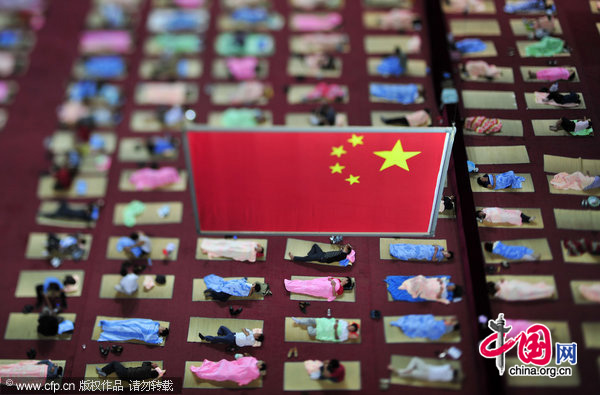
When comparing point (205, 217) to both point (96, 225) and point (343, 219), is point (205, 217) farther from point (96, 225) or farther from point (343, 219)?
point (96, 225)

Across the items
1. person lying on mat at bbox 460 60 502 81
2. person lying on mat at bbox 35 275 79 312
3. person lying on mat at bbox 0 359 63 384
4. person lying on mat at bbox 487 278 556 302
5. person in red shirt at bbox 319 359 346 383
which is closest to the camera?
person lying on mat at bbox 487 278 556 302

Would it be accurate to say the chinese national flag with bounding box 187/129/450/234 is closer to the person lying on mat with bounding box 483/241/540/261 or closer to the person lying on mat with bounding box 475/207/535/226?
the person lying on mat with bounding box 475/207/535/226

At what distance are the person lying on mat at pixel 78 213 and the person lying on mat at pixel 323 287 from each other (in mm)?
5498

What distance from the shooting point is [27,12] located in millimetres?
18000

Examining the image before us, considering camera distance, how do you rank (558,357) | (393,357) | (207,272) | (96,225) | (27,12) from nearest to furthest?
(558,357) < (393,357) < (207,272) < (96,225) < (27,12)

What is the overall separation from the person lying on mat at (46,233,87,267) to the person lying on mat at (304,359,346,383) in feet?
20.4

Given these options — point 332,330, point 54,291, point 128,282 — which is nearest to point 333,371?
point 332,330

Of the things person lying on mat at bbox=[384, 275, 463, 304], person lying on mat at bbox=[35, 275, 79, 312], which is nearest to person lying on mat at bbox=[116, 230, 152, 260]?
person lying on mat at bbox=[35, 275, 79, 312]

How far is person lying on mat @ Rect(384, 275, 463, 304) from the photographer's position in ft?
38.1

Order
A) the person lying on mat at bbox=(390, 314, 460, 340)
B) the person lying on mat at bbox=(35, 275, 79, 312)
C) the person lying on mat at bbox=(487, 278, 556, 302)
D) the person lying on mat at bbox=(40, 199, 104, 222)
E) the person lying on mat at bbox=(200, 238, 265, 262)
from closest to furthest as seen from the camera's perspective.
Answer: the person lying on mat at bbox=(487, 278, 556, 302)
the person lying on mat at bbox=(390, 314, 460, 340)
the person lying on mat at bbox=(200, 238, 265, 262)
the person lying on mat at bbox=(35, 275, 79, 312)
the person lying on mat at bbox=(40, 199, 104, 222)

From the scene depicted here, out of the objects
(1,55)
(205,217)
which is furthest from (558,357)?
(1,55)

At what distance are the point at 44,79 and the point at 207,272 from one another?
28.2 feet

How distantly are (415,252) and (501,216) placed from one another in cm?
196

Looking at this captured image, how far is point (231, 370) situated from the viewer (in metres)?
11.3
